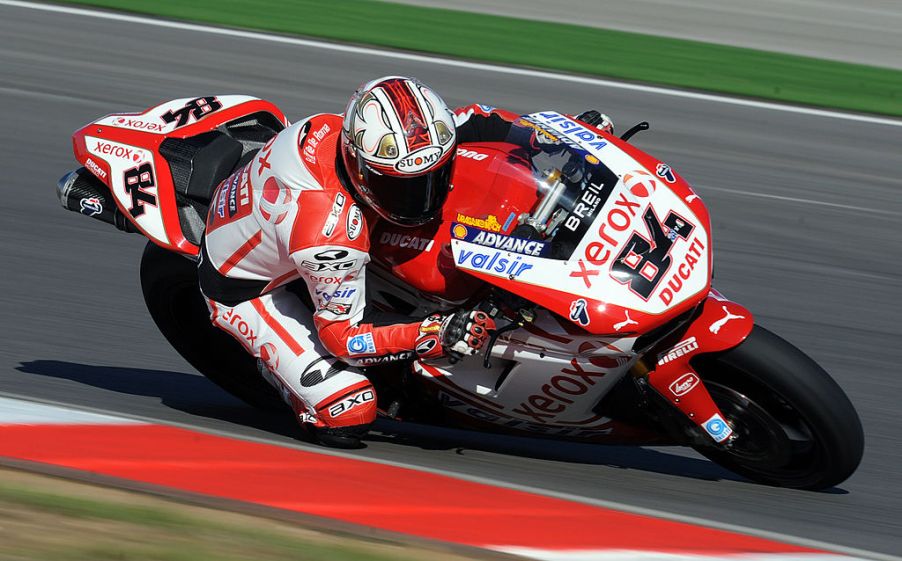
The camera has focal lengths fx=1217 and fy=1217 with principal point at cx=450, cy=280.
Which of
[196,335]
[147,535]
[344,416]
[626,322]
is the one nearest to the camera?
[147,535]

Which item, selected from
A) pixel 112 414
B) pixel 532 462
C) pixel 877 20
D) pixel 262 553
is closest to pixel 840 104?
pixel 877 20

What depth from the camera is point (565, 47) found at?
11047mm

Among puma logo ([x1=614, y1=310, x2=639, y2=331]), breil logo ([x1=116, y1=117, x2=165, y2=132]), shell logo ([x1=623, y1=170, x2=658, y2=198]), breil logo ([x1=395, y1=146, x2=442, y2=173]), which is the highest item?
shell logo ([x1=623, y1=170, x2=658, y2=198])

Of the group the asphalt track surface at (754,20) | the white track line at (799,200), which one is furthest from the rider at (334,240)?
the asphalt track surface at (754,20)

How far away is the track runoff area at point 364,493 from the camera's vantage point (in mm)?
3826

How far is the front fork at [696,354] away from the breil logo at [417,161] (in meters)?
1.05

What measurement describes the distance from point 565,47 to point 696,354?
7220 millimetres

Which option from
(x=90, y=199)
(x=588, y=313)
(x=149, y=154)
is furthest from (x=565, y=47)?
(x=588, y=313)

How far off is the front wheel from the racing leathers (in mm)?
918

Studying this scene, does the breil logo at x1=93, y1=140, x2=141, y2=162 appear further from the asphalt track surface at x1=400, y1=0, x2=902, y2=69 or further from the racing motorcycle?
the asphalt track surface at x1=400, y1=0, x2=902, y2=69

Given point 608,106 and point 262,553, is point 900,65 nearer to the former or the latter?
point 608,106

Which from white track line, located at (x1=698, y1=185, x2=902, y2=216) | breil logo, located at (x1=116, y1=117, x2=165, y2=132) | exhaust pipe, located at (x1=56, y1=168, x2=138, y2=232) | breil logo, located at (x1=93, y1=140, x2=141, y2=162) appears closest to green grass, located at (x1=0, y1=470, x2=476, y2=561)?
exhaust pipe, located at (x1=56, y1=168, x2=138, y2=232)

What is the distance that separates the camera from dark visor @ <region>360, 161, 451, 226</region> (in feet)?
13.8

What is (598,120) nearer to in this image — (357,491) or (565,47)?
(357,491)
